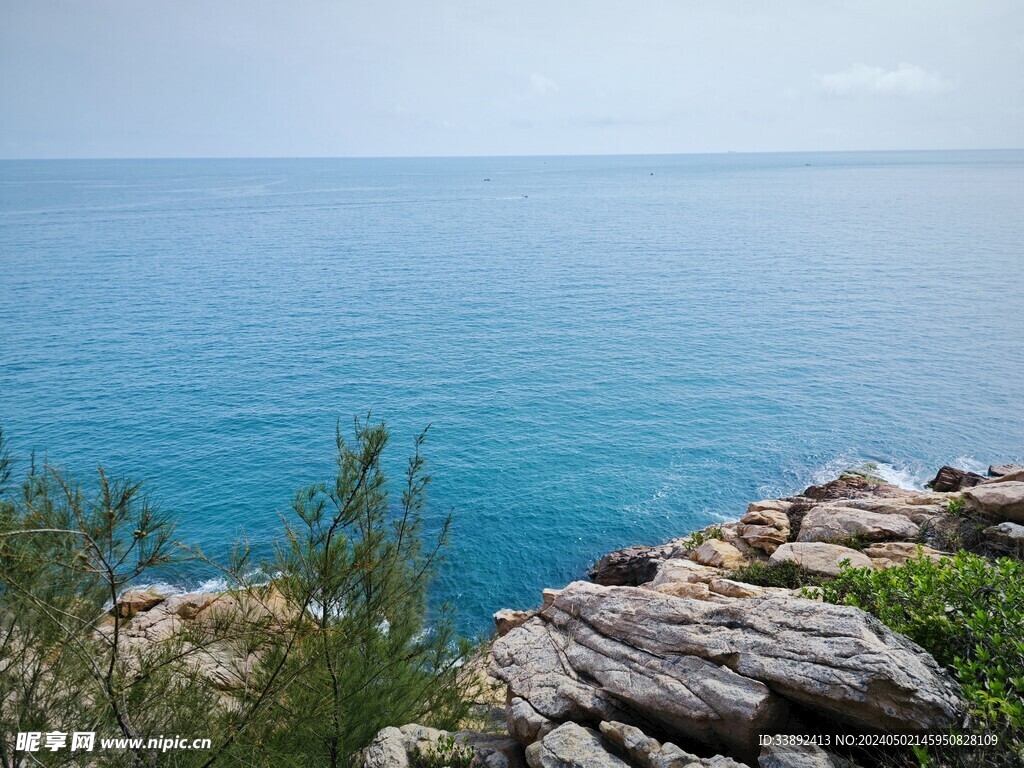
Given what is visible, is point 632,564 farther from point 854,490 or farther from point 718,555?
point 854,490

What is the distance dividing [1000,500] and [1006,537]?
1736 mm

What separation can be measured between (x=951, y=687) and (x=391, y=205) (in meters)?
198

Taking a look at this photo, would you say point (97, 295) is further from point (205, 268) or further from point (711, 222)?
point (711, 222)

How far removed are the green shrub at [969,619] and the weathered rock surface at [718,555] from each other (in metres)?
8.98

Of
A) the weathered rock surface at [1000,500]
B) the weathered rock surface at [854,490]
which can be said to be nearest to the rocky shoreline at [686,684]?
the weathered rock surface at [1000,500]

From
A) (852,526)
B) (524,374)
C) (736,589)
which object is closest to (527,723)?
(736,589)

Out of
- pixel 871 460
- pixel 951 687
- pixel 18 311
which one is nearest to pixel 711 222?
pixel 871 460

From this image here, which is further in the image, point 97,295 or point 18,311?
point 97,295

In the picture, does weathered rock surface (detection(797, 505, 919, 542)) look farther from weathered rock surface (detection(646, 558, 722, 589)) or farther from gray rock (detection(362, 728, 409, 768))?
gray rock (detection(362, 728, 409, 768))

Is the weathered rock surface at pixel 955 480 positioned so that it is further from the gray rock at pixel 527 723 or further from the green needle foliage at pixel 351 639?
the green needle foliage at pixel 351 639

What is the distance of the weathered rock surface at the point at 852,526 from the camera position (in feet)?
78.3

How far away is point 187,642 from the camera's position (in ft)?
35.9

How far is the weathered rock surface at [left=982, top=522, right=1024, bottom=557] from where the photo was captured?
19672mm

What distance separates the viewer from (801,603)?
13672mm
